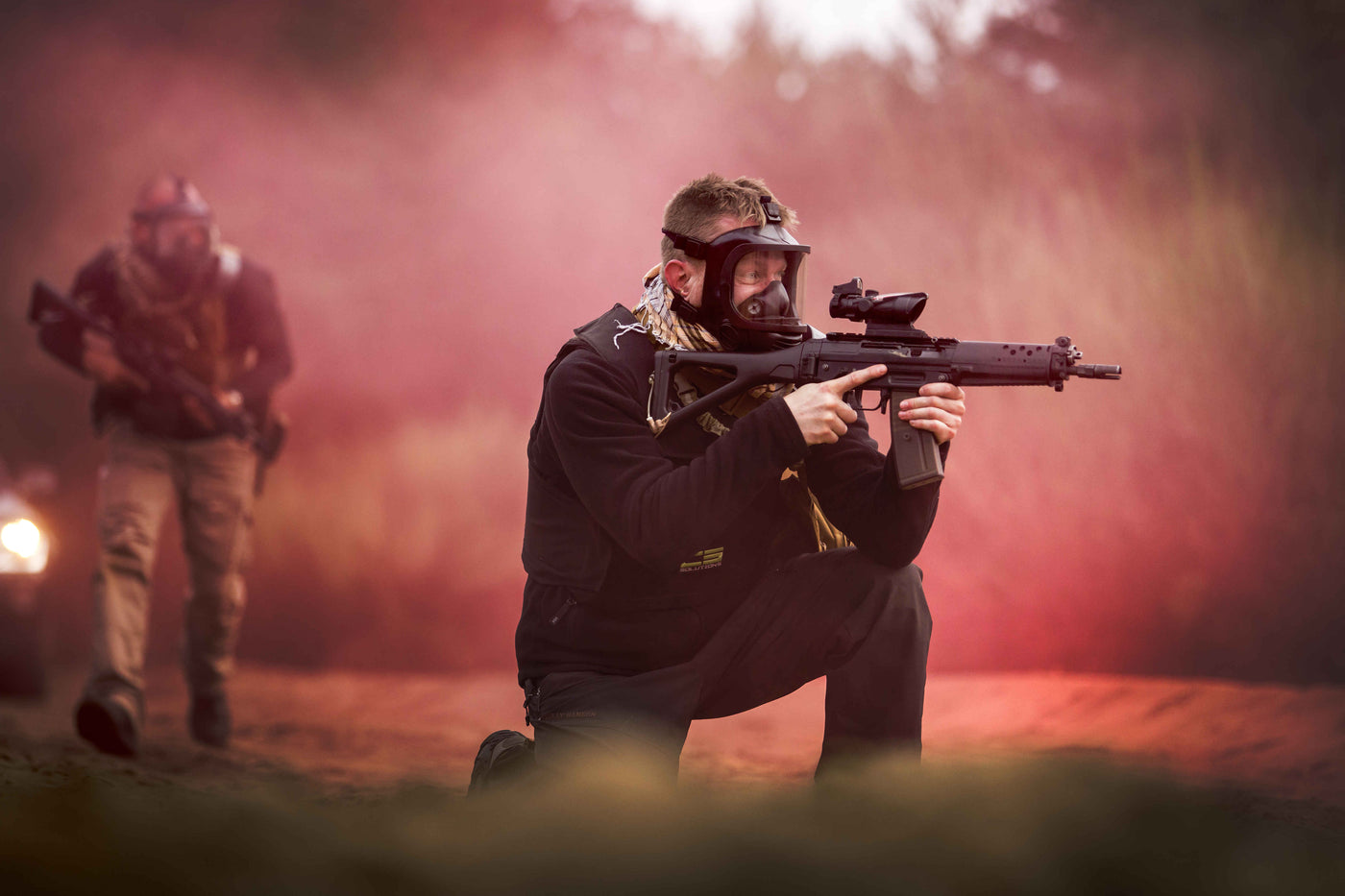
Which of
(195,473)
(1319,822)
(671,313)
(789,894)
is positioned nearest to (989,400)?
(1319,822)

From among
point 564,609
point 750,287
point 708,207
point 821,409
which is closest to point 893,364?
point 821,409

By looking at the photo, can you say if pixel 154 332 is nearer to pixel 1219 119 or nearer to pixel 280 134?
pixel 280 134

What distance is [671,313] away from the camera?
2.78m

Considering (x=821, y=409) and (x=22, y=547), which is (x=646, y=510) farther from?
(x=22, y=547)

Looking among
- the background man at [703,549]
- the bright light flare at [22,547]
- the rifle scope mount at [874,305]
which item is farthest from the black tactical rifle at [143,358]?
the rifle scope mount at [874,305]

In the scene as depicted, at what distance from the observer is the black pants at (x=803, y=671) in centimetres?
255

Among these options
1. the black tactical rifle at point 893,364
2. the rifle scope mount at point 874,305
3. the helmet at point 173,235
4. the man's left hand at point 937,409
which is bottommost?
the man's left hand at point 937,409

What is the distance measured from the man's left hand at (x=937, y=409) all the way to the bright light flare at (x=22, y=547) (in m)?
3.43

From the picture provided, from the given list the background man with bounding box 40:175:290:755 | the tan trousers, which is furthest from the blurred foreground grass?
the background man with bounding box 40:175:290:755

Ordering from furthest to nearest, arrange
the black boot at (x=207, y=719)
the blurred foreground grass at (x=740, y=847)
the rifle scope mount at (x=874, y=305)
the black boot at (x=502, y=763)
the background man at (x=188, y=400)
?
the black boot at (x=207, y=719), the background man at (x=188, y=400), the rifle scope mount at (x=874, y=305), the black boot at (x=502, y=763), the blurred foreground grass at (x=740, y=847)

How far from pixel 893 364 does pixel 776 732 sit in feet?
10.3

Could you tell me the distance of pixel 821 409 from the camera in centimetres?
244

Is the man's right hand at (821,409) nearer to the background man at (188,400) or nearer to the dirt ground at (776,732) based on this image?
the dirt ground at (776,732)

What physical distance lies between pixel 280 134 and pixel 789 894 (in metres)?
6.55
